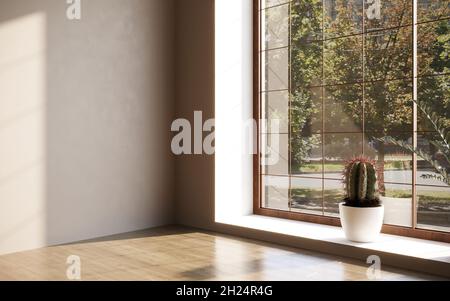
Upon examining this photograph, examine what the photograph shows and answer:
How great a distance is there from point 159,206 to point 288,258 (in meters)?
2.00

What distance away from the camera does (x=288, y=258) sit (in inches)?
164

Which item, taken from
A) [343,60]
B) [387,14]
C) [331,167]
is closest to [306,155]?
[331,167]

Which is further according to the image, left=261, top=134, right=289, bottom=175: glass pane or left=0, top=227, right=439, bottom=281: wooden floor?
left=261, top=134, right=289, bottom=175: glass pane

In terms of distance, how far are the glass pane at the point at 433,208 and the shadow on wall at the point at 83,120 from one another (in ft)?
8.98

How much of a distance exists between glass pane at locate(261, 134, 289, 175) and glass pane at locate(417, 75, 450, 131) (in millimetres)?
1463

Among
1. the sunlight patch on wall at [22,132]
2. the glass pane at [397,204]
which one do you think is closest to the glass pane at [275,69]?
the glass pane at [397,204]

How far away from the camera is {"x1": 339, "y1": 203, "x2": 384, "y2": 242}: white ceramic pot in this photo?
13.7 feet

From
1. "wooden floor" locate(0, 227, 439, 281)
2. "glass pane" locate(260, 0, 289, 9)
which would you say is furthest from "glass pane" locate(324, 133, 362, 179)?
"glass pane" locate(260, 0, 289, 9)

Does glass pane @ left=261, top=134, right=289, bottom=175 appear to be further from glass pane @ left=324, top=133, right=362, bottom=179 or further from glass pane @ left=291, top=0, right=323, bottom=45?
glass pane @ left=291, top=0, right=323, bottom=45

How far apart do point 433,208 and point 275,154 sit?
1751 mm

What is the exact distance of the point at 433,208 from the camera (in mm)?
4254
